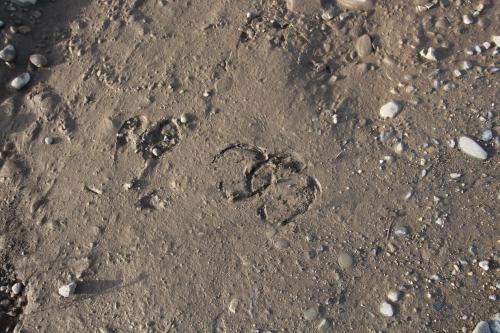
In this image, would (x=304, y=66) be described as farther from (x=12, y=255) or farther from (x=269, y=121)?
(x=12, y=255)

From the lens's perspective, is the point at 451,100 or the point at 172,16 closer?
the point at 451,100

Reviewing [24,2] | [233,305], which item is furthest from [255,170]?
[24,2]

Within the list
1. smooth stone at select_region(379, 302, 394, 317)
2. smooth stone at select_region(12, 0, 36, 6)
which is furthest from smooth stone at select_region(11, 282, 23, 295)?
smooth stone at select_region(379, 302, 394, 317)

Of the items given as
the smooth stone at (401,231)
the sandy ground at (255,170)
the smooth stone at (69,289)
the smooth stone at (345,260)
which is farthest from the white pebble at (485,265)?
the smooth stone at (69,289)

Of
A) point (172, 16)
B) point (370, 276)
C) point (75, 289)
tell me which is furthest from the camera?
point (172, 16)

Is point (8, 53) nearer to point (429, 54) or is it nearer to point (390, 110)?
point (390, 110)

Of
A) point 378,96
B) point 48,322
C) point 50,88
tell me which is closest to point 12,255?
point 48,322

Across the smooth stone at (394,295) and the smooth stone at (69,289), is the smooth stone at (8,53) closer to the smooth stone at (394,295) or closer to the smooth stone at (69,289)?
the smooth stone at (69,289)
